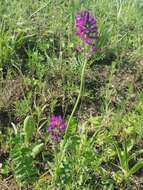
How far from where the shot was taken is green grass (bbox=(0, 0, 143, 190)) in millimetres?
2166

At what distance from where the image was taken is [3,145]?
7.80 ft

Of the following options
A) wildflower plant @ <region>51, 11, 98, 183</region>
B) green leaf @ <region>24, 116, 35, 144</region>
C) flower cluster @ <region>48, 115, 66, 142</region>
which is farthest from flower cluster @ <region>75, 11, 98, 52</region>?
green leaf @ <region>24, 116, 35, 144</region>

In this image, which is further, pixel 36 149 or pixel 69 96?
pixel 69 96

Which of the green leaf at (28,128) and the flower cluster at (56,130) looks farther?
the green leaf at (28,128)

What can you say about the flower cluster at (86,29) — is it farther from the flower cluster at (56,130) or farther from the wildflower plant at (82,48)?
the flower cluster at (56,130)

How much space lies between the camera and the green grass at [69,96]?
7.11 feet

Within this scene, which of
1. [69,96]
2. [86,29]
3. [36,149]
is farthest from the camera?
[69,96]

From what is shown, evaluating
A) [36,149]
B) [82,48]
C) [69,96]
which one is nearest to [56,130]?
[36,149]

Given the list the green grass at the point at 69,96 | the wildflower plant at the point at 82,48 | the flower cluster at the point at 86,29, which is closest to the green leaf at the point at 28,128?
the green grass at the point at 69,96

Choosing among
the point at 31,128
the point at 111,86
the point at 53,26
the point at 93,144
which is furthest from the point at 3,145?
the point at 53,26

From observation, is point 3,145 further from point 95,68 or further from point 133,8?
point 133,8

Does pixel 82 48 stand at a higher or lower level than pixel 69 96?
higher

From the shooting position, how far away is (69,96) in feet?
8.89

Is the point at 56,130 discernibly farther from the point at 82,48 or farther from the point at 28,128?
the point at 82,48
